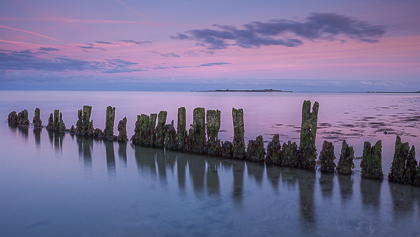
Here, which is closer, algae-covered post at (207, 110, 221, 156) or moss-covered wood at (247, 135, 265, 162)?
moss-covered wood at (247, 135, 265, 162)

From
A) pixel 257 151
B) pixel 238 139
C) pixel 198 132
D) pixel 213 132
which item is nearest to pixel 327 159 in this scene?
pixel 257 151

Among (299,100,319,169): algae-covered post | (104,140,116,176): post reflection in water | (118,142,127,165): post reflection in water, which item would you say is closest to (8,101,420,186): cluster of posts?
(299,100,319,169): algae-covered post

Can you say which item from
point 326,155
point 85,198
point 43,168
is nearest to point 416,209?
point 326,155

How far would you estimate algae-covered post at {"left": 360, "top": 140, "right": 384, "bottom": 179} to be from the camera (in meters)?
8.05

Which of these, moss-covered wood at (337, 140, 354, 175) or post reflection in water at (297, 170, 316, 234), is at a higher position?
moss-covered wood at (337, 140, 354, 175)

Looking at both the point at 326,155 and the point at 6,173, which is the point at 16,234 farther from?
the point at 326,155

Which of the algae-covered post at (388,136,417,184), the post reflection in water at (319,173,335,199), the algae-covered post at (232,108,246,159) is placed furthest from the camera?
the algae-covered post at (232,108,246,159)

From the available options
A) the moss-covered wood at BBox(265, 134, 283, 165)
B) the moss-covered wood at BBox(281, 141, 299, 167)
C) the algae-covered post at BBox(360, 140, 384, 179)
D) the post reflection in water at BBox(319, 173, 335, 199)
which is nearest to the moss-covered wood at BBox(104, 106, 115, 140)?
the moss-covered wood at BBox(265, 134, 283, 165)

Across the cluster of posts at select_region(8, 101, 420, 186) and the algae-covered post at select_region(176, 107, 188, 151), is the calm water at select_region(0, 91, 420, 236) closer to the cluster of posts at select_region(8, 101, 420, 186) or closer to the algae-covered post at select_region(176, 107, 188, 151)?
the cluster of posts at select_region(8, 101, 420, 186)

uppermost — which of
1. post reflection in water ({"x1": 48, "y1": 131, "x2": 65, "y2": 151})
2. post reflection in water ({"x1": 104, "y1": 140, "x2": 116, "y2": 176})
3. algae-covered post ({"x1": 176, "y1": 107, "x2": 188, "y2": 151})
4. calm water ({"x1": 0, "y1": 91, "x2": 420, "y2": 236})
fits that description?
algae-covered post ({"x1": 176, "y1": 107, "x2": 188, "y2": 151})

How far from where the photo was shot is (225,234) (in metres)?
5.37

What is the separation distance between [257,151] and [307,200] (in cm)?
331

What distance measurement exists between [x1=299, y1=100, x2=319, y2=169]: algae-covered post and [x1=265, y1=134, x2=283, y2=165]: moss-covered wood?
680mm

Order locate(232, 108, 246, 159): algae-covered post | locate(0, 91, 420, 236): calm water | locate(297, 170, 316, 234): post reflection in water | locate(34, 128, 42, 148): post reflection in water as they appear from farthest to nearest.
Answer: locate(34, 128, 42, 148): post reflection in water → locate(232, 108, 246, 159): algae-covered post → locate(297, 170, 316, 234): post reflection in water → locate(0, 91, 420, 236): calm water
